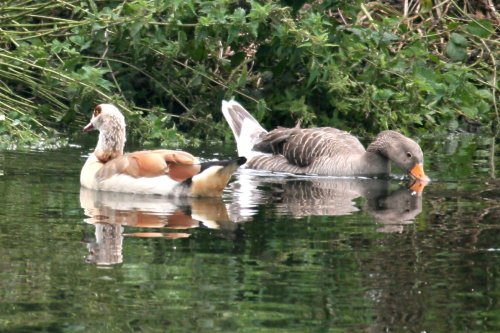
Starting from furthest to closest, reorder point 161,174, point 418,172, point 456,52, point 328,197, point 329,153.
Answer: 1. point 456,52
2. point 329,153
3. point 418,172
4. point 328,197
5. point 161,174

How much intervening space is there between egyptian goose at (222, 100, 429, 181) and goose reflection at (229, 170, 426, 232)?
0.25 meters

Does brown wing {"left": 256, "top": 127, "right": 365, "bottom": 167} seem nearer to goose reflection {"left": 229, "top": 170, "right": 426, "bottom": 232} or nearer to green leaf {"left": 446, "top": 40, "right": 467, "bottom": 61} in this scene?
goose reflection {"left": 229, "top": 170, "right": 426, "bottom": 232}

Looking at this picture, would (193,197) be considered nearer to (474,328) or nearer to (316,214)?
(316,214)

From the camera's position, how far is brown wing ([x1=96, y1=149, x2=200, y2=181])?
1210 centimetres

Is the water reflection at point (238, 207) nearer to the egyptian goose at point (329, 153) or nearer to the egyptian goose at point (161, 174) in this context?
the egyptian goose at point (161, 174)

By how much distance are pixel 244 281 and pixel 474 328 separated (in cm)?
149

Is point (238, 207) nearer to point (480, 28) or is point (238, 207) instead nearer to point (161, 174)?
point (161, 174)

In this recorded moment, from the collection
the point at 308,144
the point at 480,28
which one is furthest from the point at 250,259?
the point at 480,28

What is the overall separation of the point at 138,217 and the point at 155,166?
168cm

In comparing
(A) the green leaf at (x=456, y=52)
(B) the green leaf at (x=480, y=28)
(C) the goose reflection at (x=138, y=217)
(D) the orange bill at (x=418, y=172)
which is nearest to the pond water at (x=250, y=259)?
(C) the goose reflection at (x=138, y=217)

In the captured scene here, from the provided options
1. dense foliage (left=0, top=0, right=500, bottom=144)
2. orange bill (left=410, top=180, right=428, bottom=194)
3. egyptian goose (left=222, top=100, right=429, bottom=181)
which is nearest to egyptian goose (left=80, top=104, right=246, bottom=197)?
orange bill (left=410, top=180, right=428, bottom=194)

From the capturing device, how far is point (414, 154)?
14.5 m

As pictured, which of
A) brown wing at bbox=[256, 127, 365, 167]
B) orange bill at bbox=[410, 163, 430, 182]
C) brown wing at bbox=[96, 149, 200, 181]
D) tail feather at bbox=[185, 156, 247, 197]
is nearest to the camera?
tail feather at bbox=[185, 156, 247, 197]

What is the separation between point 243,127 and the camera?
53.2 ft
